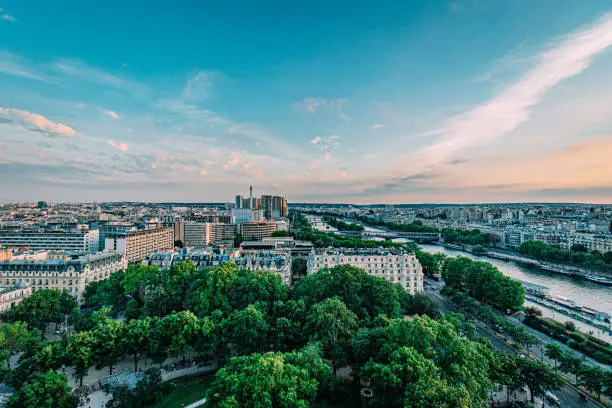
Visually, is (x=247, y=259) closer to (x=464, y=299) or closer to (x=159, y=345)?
(x=159, y=345)

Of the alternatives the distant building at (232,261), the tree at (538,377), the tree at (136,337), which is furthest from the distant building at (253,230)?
the tree at (538,377)

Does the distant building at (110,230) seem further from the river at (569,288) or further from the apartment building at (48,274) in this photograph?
the river at (569,288)

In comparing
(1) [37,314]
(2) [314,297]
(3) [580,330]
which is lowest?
(3) [580,330]

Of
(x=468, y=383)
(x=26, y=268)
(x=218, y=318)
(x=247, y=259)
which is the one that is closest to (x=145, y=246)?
(x=26, y=268)

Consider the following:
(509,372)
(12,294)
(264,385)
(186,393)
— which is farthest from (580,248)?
(12,294)

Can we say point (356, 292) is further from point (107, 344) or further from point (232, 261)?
point (107, 344)

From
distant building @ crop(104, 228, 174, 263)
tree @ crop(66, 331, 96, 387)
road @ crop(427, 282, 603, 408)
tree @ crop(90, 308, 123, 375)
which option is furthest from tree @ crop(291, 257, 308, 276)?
distant building @ crop(104, 228, 174, 263)
